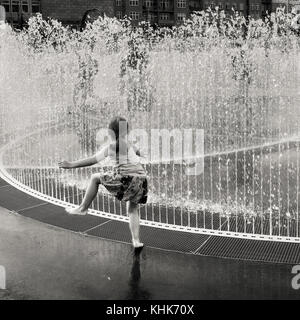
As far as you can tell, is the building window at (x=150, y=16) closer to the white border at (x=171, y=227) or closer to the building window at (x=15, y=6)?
the building window at (x=15, y=6)

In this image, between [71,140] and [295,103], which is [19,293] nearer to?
[71,140]

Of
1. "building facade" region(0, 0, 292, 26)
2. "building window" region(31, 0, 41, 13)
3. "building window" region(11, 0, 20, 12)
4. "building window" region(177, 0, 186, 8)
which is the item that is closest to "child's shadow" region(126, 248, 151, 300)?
"building facade" region(0, 0, 292, 26)

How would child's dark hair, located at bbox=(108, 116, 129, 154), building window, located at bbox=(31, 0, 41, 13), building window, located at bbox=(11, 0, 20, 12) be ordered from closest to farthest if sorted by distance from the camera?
child's dark hair, located at bbox=(108, 116, 129, 154), building window, located at bbox=(11, 0, 20, 12), building window, located at bbox=(31, 0, 41, 13)

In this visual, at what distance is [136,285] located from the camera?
4.33 m

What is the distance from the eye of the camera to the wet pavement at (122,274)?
4141 mm

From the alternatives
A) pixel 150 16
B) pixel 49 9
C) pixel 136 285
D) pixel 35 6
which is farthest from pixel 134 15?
pixel 136 285

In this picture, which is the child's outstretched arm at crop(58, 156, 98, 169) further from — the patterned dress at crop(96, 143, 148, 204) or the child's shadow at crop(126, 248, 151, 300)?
the child's shadow at crop(126, 248, 151, 300)

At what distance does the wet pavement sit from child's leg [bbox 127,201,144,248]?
0.30ft

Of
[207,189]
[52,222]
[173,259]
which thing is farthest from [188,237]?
[207,189]

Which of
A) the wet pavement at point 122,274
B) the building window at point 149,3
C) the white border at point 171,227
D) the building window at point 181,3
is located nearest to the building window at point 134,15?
the building window at point 149,3

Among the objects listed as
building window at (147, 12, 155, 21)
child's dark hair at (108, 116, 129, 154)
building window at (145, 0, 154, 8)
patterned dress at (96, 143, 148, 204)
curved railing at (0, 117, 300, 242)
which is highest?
building window at (145, 0, 154, 8)

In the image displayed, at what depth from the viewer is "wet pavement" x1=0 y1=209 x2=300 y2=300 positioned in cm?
414

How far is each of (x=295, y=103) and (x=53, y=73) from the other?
8642mm

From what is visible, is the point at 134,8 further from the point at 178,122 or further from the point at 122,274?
the point at 122,274
